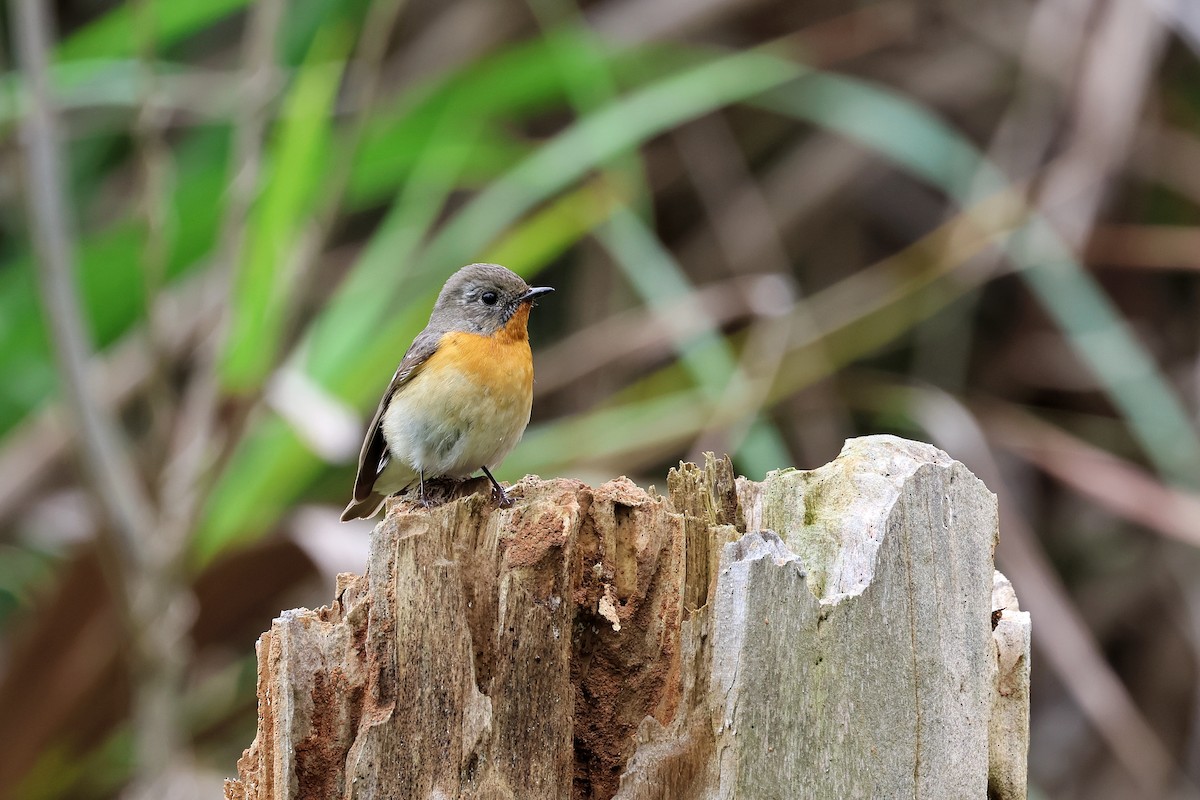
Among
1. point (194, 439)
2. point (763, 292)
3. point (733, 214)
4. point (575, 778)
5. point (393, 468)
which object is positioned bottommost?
point (575, 778)

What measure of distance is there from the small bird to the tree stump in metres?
1.17

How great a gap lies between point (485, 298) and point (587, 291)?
2.24 m

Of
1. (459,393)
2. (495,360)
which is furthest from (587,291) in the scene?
(459,393)

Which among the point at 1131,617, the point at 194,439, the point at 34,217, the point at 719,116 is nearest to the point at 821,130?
the point at 719,116

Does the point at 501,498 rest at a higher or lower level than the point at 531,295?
lower

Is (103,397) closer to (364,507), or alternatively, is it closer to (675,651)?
(364,507)

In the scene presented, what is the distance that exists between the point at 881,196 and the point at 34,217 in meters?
3.87

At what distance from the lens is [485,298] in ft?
11.3

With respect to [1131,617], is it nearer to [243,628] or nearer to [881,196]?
[881,196]

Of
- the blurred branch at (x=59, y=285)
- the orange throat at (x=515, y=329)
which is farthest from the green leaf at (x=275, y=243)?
the orange throat at (x=515, y=329)

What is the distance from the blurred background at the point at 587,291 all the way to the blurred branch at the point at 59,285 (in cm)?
1

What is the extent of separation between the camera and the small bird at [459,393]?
3160 mm

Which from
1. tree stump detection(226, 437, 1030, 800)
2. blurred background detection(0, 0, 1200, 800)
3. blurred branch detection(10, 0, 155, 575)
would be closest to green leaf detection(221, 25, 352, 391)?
blurred background detection(0, 0, 1200, 800)

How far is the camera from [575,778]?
1784 mm
